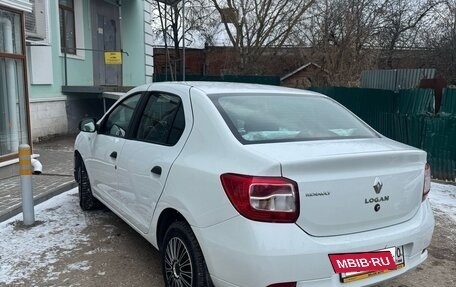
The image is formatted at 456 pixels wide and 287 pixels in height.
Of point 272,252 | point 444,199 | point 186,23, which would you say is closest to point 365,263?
point 272,252

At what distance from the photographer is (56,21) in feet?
37.8

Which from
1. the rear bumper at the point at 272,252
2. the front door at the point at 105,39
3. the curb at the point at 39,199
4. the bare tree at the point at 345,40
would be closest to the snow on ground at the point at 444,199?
the rear bumper at the point at 272,252

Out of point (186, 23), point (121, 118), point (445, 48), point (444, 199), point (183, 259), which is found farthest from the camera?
point (186, 23)

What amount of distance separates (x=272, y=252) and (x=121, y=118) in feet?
8.60

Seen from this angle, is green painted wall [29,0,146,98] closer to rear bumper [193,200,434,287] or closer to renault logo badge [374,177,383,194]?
rear bumper [193,200,434,287]

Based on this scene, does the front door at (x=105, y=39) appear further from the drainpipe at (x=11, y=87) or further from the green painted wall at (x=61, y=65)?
the drainpipe at (x=11, y=87)

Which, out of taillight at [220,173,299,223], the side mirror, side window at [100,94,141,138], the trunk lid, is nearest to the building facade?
the side mirror

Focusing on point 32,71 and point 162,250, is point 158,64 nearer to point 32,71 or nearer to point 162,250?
point 32,71

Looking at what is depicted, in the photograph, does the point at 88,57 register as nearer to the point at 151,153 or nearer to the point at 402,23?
the point at 151,153

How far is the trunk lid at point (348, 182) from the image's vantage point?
252cm

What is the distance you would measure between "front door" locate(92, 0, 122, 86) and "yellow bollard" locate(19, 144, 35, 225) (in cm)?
993

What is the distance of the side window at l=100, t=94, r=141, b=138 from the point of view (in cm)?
424

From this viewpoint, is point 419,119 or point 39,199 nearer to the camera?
point 39,199

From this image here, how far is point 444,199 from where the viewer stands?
6.52 meters
